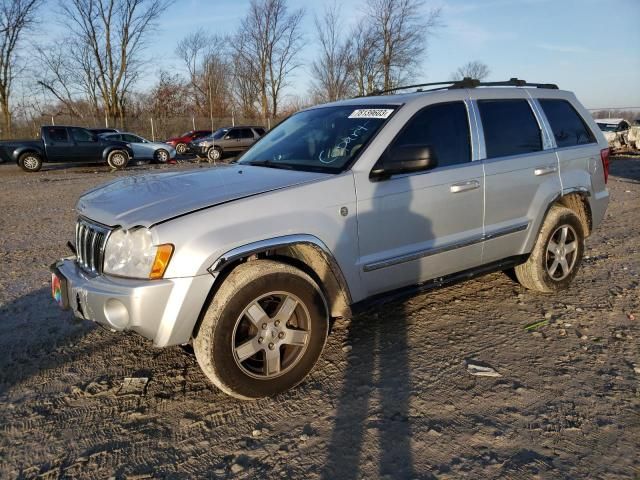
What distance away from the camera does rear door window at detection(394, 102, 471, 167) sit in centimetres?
347

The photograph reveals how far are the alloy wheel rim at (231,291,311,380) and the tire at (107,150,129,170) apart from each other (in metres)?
18.6

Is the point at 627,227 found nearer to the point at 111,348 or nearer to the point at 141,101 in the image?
the point at 111,348

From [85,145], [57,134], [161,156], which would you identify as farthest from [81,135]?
[161,156]

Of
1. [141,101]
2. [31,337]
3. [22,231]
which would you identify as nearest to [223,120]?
[141,101]

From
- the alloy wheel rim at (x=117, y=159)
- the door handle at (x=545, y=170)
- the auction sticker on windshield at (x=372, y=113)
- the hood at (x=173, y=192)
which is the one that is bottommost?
the door handle at (x=545, y=170)

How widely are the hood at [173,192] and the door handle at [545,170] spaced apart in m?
2.07

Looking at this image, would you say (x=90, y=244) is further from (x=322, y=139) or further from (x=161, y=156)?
(x=161, y=156)

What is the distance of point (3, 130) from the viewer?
30859 millimetres

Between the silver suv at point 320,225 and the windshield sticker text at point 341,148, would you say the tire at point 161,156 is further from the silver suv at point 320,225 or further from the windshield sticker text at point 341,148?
Answer: the windshield sticker text at point 341,148

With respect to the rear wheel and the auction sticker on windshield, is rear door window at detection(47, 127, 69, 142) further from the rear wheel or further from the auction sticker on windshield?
the auction sticker on windshield

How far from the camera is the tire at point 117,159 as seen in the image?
19469 millimetres

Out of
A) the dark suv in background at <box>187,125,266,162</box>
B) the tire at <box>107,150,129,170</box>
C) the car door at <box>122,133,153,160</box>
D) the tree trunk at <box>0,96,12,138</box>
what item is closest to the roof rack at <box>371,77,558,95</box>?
the tire at <box>107,150,129,170</box>

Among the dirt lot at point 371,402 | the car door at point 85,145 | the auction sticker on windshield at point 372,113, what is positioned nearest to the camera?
the dirt lot at point 371,402

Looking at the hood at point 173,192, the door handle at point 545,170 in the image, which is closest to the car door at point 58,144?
the hood at point 173,192
